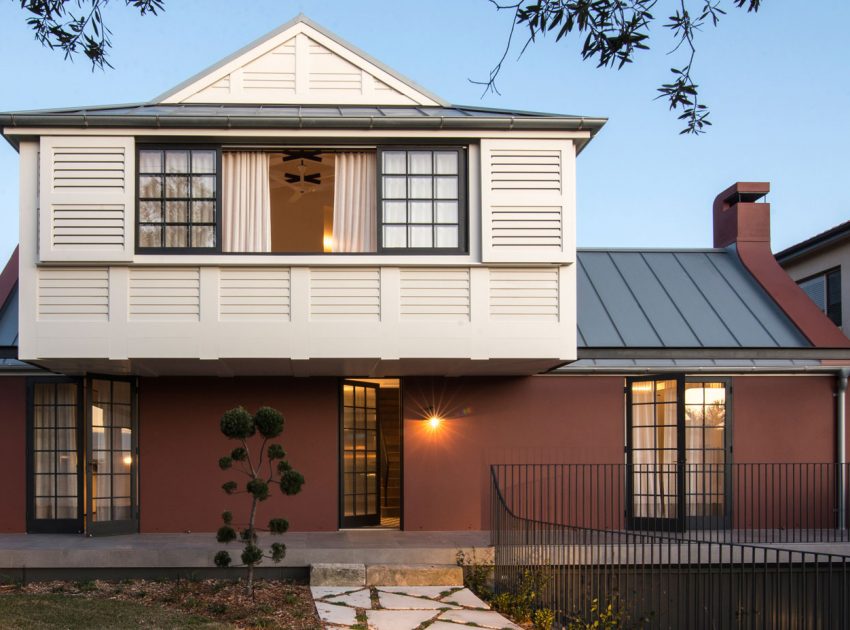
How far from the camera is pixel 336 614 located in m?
8.76

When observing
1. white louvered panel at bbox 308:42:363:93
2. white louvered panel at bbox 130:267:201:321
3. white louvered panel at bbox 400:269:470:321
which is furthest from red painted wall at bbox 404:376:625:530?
white louvered panel at bbox 308:42:363:93

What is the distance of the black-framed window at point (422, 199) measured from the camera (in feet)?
35.8

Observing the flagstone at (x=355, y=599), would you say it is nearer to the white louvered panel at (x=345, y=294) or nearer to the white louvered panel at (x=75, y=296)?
the white louvered panel at (x=345, y=294)

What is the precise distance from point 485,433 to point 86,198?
6.29m

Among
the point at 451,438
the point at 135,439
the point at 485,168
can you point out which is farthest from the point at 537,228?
the point at 135,439

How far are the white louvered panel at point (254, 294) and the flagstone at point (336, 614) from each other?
11.2ft

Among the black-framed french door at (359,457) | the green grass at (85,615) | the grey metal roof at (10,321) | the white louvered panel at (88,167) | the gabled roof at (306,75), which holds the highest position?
the gabled roof at (306,75)

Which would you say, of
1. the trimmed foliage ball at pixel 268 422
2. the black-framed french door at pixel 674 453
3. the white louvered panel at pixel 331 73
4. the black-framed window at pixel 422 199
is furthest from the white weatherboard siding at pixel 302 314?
the white louvered panel at pixel 331 73

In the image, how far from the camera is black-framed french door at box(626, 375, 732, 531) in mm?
12492

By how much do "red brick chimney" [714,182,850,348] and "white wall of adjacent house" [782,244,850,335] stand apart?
166 centimetres

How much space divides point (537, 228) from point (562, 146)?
1093 millimetres

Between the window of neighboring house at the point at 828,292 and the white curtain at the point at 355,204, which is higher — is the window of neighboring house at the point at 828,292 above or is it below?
below

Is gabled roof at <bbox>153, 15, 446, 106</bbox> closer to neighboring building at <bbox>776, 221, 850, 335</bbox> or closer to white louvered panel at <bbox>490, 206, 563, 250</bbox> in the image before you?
white louvered panel at <bbox>490, 206, 563, 250</bbox>

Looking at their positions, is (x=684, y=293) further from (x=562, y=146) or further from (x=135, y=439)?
(x=135, y=439)
